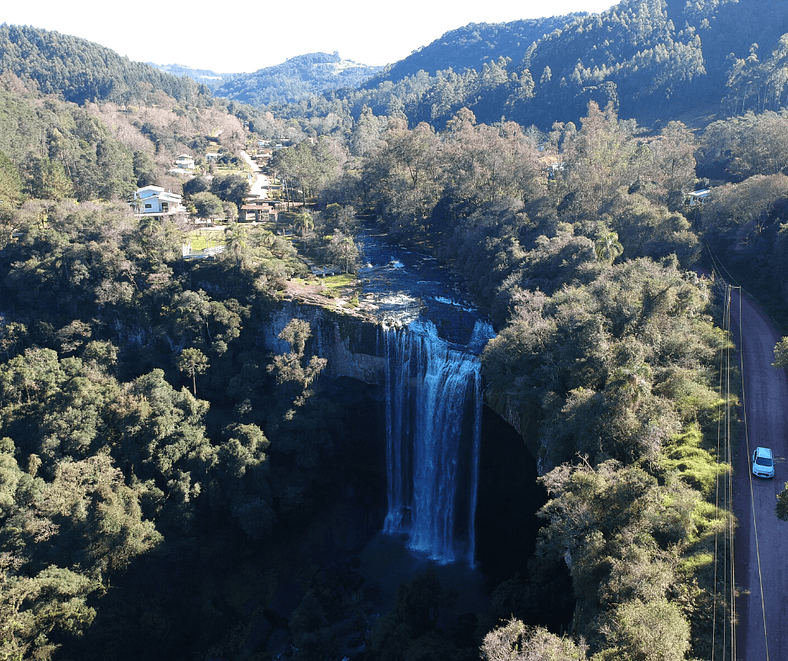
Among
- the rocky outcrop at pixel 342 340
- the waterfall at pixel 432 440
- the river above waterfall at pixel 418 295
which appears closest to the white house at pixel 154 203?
Result: the river above waterfall at pixel 418 295

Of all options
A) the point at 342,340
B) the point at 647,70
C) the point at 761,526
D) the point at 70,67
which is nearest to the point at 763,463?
the point at 761,526

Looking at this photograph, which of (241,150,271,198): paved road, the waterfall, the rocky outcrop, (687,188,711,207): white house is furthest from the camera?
(241,150,271,198): paved road

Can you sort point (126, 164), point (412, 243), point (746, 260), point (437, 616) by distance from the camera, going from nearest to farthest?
point (437, 616) → point (746, 260) → point (412, 243) → point (126, 164)

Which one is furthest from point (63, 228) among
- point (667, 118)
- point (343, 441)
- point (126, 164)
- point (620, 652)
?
point (667, 118)

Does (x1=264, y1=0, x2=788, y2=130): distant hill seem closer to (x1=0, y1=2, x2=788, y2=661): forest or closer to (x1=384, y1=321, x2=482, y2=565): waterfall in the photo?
(x1=0, y1=2, x2=788, y2=661): forest

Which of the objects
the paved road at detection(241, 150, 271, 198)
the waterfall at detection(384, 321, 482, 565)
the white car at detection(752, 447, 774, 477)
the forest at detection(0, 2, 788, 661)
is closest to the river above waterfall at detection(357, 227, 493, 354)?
the waterfall at detection(384, 321, 482, 565)

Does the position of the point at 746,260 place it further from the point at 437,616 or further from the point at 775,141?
the point at 437,616
